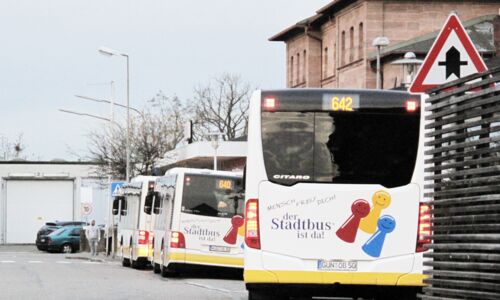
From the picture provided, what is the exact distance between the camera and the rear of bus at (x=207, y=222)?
33.4 m

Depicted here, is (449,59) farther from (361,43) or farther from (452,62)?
(361,43)

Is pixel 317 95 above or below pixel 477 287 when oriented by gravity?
above

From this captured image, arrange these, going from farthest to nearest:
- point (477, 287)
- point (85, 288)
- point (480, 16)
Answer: point (480, 16)
point (85, 288)
point (477, 287)

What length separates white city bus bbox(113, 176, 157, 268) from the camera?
139ft

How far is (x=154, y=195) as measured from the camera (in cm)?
3991

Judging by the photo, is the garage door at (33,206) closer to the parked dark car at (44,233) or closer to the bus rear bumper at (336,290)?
the parked dark car at (44,233)

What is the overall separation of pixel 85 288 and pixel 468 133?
1556 cm

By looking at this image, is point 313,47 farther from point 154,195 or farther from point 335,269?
point 335,269

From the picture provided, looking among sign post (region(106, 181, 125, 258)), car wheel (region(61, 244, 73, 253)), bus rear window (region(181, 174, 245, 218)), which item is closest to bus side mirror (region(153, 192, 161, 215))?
bus rear window (region(181, 174, 245, 218))

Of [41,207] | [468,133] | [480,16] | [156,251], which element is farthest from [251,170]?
[41,207]

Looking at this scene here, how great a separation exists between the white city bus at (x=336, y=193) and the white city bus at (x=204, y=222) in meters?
15.3

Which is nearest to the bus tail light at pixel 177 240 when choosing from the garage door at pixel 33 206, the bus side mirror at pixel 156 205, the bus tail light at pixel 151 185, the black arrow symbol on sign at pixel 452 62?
the bus side mirror at pixel 156 205

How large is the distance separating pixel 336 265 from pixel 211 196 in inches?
636

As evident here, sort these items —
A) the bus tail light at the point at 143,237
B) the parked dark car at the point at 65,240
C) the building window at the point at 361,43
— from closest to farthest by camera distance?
the bus tail light at the point at 143,237 → the parked dark car at the point at 65,240 → the building window at the point at 361,43
